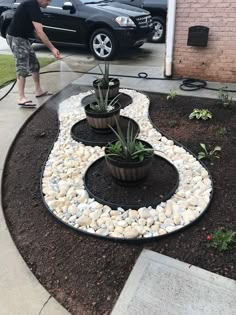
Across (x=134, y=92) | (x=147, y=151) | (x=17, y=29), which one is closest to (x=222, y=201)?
(x=147, y=151)

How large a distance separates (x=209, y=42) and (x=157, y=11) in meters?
4.06

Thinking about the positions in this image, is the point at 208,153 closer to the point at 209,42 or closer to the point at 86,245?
the point at 86,245

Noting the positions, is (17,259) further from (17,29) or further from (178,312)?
(17,29)

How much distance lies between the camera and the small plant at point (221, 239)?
2148 millimetres

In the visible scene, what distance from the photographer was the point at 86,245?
2258mm

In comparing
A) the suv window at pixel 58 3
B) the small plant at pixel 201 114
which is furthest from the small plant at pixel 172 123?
the suv window at pixel 58 3

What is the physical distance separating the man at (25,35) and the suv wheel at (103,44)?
267 cm

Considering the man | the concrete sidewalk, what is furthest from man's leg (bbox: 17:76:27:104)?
the concrete sidewalk

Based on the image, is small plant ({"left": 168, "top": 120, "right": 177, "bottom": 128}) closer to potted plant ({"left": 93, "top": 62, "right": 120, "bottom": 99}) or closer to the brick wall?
potted plant ({"left": 93, "top": 62, "right": 120, "bottom": 99})

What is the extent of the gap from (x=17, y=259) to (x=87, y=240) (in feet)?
1.69

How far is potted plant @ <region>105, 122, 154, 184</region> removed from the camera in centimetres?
257

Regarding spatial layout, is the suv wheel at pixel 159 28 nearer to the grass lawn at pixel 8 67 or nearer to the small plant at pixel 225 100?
the grass lawn at pixel 8 67

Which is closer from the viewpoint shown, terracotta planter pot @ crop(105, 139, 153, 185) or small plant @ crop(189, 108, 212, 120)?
terracotta planter pot @ crop(105, 139, 153, 185)

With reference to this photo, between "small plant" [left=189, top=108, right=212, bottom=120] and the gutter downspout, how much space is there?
69.8 inches
